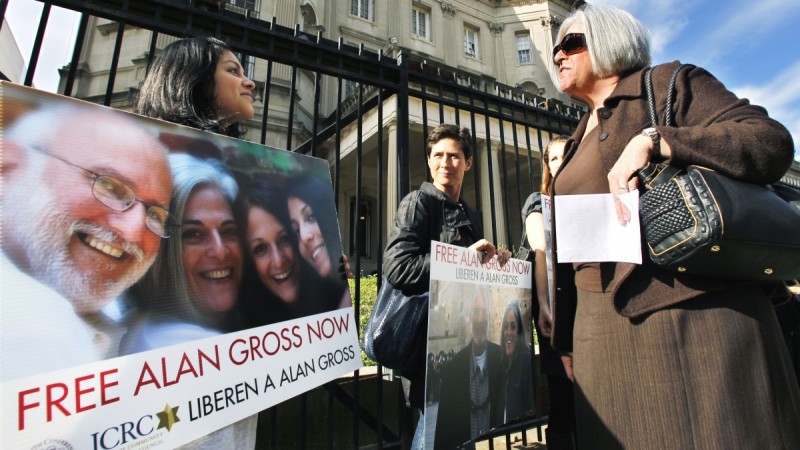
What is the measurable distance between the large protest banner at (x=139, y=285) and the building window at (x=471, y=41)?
94.2ft

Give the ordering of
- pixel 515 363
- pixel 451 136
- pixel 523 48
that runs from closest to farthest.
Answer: pixel 515 363
pixel 451 136
pixel 523 48

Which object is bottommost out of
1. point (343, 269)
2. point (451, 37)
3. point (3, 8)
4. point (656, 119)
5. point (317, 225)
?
point (343, 269)

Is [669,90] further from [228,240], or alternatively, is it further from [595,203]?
[228,240]

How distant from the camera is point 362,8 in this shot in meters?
23.1

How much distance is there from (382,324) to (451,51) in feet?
88.4

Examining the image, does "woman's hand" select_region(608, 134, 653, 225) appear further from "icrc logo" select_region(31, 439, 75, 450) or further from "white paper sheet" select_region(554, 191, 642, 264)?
"icrc logo" select_region(31, 439, 75, 450)

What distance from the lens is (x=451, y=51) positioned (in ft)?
83.7

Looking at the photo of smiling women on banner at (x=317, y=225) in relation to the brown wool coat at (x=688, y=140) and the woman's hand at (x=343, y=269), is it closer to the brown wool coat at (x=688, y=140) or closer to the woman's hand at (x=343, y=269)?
the woman's hand at (x=343, y=269)

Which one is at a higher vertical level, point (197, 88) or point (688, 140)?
point (197, 88)

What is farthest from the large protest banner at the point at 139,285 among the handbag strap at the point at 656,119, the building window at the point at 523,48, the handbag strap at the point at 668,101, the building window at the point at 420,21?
the building window at the point at 523,48

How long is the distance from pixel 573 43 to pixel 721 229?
1.13m

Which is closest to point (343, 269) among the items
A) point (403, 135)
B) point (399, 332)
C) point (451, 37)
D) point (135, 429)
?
point (399, 332)

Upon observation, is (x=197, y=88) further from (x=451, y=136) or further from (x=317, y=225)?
(x=451, y=136)

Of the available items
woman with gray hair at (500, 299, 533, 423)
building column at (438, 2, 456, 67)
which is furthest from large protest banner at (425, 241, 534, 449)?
building column at (438, 2, 456, 67)
